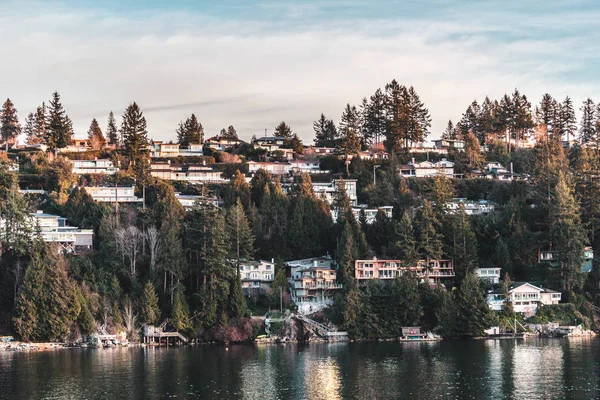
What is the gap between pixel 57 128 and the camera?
128 meters

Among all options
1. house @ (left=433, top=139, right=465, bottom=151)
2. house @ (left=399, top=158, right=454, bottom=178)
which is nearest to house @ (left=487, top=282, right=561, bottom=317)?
house @ (left=399, top=158, right=454, bottom=178)

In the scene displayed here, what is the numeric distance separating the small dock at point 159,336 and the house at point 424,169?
53536mm

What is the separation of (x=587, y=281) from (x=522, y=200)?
16646mm

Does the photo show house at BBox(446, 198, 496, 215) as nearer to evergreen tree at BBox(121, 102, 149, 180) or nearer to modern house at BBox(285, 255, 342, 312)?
modern house at BBox(285, 255, 342, 312)

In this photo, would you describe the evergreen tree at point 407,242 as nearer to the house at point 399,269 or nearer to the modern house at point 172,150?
the house at point 399,269

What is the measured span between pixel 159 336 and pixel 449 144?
260ft

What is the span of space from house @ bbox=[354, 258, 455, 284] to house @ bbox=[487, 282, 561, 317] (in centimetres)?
653

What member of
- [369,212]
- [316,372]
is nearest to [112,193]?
[369,212]

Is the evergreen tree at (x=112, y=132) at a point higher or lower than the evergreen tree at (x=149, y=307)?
higher

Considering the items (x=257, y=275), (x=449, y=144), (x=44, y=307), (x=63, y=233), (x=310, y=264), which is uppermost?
(x=449, y=144)

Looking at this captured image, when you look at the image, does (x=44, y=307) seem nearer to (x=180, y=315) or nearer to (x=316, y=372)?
(x=180, y=315)

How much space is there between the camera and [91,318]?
80.6 meters

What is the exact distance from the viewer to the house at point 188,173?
121500mm

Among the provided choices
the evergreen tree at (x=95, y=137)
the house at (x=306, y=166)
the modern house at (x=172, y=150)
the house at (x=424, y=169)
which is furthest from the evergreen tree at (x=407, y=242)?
the evergreen tree at (x=95, y=137)
